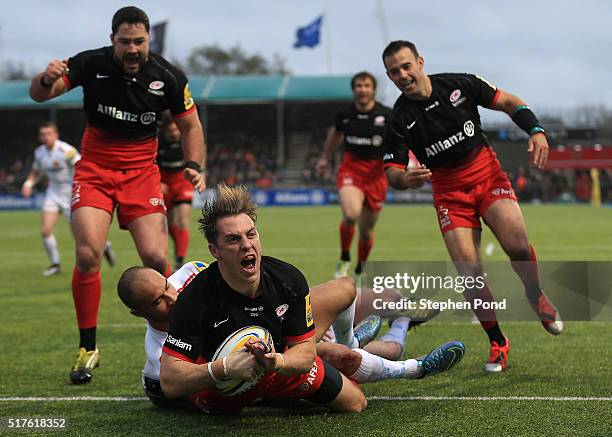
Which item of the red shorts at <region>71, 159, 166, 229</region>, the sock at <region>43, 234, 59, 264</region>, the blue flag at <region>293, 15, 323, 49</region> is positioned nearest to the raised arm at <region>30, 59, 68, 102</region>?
the red shorts at <region>71, 159, 166, 229</region>

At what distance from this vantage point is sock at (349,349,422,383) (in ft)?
18.2

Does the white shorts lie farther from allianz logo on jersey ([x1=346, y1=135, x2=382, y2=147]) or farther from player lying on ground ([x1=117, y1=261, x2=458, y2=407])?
player lying on ground ([x1=117, y1=261, x2=458, y2=407])

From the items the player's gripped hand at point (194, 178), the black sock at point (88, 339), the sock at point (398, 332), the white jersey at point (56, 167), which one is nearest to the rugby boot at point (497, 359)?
the sock at point (398, 332)

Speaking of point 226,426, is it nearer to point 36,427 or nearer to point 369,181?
point 36,427

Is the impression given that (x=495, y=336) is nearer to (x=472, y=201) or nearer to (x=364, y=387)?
(x=472, y=201)

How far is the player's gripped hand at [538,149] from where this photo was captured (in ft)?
21.4

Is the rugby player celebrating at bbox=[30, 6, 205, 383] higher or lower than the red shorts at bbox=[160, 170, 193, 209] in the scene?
higher

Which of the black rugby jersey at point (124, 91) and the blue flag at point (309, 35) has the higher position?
the blue flag at point (309, 35)

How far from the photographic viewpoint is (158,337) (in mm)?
5637

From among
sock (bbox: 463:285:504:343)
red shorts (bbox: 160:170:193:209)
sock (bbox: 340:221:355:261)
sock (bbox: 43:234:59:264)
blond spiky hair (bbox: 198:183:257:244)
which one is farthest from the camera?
sock (bbox: 43:234:59:264)

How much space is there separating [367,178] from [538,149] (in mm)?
5690

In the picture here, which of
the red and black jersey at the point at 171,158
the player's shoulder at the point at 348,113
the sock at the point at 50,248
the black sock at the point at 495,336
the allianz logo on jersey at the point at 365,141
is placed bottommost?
the sock at the point at 50,248

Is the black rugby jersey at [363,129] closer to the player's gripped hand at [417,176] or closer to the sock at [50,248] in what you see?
the sock at [50,248]

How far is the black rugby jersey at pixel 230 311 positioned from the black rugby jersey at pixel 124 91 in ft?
8.47
